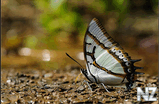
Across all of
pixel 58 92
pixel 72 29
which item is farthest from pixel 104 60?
pixel 72 29

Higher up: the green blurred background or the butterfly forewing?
the green blurred background

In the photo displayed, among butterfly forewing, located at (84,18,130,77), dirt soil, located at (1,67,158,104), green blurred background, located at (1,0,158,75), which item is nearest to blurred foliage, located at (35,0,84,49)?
green blurred background, located at (1,0,158,75)

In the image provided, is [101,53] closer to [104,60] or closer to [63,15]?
[104,60]

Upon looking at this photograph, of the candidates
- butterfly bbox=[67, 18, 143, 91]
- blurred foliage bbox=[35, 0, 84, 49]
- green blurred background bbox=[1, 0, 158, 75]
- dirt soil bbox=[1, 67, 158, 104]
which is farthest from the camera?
blurred foliage bbox=[35, 0, 84, 49]

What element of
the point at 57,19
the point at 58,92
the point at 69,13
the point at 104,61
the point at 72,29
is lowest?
the point at 58,92

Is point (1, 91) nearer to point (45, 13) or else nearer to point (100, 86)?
point (100, 86)

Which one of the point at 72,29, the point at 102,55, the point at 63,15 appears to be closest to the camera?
the point at 102,55

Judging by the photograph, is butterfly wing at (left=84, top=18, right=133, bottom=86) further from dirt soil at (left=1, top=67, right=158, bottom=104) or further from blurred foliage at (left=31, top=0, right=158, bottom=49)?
blurred foliage at (left=31, top=0, right=158, bottom=49)

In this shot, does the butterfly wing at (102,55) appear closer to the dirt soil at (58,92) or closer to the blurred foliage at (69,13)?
the dirt soil at (58,92)
